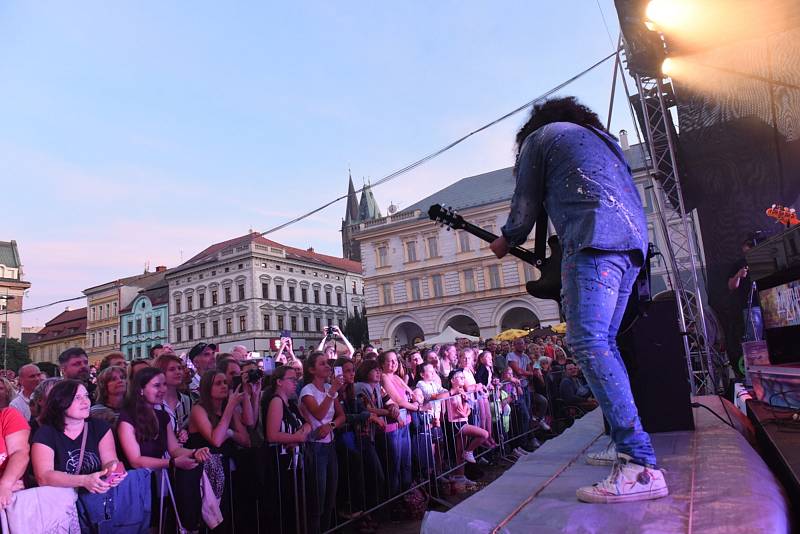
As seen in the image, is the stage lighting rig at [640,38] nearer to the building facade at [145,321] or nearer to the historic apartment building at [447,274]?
the historic apartment building at [447,274]

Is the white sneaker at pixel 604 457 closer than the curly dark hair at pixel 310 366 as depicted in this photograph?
Yes

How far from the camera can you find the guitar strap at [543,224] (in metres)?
2.62

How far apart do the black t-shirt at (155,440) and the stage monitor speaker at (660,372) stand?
3409 mm

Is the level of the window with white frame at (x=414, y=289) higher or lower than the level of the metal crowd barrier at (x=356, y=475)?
higher

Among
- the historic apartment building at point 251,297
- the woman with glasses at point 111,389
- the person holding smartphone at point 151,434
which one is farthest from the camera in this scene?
the historic apartment building at point 251,297

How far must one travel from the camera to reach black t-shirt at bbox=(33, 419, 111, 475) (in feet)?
10.7

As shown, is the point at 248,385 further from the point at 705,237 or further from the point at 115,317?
the point at 115,317

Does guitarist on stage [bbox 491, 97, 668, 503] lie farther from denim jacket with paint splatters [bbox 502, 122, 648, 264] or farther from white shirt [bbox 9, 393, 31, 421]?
white shirt [bbox 9, 393, 31, 421]

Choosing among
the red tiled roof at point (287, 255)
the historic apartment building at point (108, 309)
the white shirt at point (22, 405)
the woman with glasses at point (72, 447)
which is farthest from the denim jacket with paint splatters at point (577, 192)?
the historic apartment building at point (108, 309)

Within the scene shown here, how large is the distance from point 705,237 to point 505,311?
28.0m

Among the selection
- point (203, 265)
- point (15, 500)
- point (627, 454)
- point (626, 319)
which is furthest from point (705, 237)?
point (203, 265)

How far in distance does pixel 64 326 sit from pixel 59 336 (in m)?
1.94

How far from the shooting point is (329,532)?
4.74 metres

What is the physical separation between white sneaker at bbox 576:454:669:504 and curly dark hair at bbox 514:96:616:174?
5.14 ft
